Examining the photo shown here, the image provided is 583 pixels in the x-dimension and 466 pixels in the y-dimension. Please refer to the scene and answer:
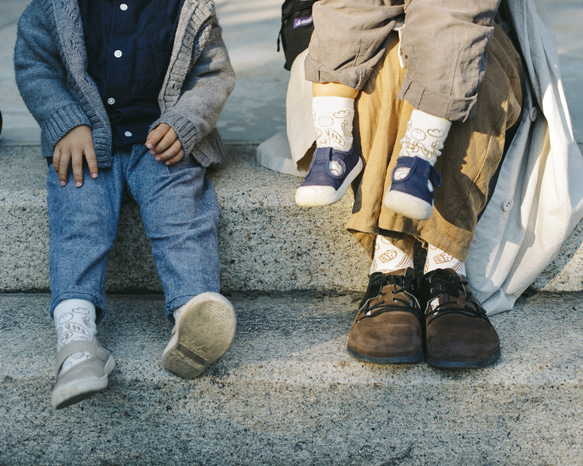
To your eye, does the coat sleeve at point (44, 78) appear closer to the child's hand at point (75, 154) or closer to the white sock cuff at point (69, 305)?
the child's hand at point (75, 154)

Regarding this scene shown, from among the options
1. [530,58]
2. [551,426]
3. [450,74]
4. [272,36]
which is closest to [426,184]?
[450,74]

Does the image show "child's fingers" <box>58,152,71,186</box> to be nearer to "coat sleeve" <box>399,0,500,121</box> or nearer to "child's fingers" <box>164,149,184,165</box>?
"child's fingers" <box>164,149,184,165</box>

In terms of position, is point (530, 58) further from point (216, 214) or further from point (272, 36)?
point (272, 36)

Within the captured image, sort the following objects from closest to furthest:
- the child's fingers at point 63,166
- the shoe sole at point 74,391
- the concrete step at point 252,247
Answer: the shoe sole at point 74,391
the child's fingers at point 63,166
the concrete step at point 252,247

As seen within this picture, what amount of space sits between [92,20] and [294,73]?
21.9 inches

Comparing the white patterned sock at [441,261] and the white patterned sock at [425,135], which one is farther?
the white patterned sock at [441,261]

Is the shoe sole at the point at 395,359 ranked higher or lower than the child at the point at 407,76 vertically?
lower

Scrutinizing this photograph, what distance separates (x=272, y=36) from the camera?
3.09 m

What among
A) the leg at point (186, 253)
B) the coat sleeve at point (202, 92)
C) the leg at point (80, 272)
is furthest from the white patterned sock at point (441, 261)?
the leg at point (80, 272)

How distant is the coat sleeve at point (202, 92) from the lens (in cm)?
135

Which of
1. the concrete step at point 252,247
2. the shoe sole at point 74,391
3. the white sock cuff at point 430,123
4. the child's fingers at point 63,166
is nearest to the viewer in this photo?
the shoe sole at point 74,391

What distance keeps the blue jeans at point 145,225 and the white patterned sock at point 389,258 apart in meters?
0.41

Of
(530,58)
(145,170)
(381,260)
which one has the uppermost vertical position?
(530,58)

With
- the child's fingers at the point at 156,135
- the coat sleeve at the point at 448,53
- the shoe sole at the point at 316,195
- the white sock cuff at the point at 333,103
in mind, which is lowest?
the shoe sole at the point at 316,195
